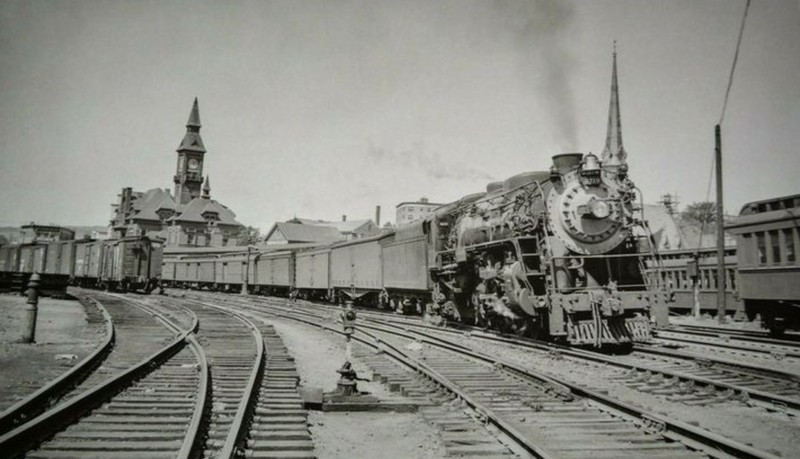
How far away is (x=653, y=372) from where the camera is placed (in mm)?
7492

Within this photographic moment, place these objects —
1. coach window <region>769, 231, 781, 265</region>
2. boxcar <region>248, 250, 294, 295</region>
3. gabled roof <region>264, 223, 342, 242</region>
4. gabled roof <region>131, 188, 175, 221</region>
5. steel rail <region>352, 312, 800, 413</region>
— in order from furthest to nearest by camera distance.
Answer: gabled roof <region>131, 188, 175, 221</region> < gabled roof <region>264, 223, 342, 242</region> < boxcar <region>248, 250, 294, 295</region> < coach window <region>769, 231, 781, 265</region> < steel rail <region>352, 312, 800, 413</region>

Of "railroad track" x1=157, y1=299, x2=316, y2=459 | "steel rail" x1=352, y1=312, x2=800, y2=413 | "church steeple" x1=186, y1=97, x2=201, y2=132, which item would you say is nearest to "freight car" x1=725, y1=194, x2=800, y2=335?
"steel rail" x1=352, y1=312, x2=800, y2=413

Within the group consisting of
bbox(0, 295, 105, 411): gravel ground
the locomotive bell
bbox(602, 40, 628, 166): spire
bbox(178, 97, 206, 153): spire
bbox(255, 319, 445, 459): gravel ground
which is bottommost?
bbox(255, 319, 445, 459): gravel ground

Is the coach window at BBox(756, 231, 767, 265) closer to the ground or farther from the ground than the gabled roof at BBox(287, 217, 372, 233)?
closer to the ground

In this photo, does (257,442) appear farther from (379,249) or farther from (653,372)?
(379,249)

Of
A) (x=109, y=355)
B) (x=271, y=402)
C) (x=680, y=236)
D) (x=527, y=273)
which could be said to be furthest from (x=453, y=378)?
(x=680, y=236)

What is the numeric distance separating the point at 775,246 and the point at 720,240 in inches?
217

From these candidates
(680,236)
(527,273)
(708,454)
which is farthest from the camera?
(680,236)

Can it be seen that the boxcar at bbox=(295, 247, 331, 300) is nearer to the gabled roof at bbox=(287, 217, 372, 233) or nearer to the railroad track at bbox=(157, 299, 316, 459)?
the railroad track at bbox=(157, 299, 316, 459)

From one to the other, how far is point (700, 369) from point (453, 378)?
12.9 feet

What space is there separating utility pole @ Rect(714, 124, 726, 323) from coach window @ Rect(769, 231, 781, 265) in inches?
185

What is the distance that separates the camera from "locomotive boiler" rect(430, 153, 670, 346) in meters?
9.44

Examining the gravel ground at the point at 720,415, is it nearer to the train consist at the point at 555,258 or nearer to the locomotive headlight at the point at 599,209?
the train consist at the point at 555,258

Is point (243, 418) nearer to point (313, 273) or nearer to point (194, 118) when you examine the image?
point (313, 273)
